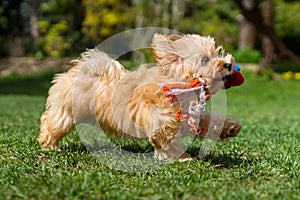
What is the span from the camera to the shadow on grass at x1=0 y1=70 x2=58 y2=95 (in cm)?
1977

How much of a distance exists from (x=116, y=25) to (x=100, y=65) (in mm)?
20127

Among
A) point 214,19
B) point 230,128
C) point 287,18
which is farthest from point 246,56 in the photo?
point 230,128

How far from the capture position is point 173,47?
4391mm

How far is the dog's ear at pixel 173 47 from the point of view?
14.4 feet

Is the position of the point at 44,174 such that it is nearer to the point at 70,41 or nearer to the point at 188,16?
the point at 70,41

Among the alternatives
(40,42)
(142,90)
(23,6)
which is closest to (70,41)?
(40,42)

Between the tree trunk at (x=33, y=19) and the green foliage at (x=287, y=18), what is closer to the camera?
the green foliage at (x=287, y=18)

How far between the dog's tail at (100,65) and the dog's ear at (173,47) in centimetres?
47

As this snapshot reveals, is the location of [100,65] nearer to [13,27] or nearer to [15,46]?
[15,46]

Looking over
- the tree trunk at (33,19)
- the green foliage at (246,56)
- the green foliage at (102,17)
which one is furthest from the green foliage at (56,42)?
the green foliage at (246,56)

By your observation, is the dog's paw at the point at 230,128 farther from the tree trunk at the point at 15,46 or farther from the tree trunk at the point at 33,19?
the tree trunk at the point at 15,46

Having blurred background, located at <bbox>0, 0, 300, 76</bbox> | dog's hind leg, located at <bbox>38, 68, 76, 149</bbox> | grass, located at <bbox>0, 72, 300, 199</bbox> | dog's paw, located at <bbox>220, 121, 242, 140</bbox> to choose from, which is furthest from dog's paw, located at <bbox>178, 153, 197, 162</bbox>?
blurred background, located at <bbox>0, 0, 300, 76</bbox>

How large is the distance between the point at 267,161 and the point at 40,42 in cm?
2399

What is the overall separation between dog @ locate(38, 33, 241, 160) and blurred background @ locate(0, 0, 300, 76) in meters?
16.6
